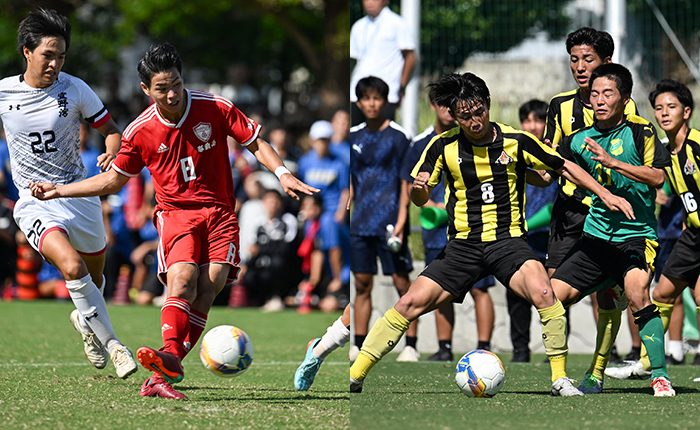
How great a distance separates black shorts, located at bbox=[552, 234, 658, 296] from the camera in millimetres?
7914

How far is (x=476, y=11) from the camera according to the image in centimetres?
1540

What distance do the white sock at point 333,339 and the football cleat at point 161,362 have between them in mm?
1061

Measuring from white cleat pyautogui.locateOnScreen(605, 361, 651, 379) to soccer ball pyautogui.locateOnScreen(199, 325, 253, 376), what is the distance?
308 cm

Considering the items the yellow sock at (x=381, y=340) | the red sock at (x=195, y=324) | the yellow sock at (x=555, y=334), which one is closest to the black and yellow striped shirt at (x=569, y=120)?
the yellow sock at (x=555, y=334)

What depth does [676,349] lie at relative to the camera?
11.0 m

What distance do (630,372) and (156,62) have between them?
422 centimetres

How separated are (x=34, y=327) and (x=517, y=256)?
23.3ft

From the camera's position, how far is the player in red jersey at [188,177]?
767 centimetres

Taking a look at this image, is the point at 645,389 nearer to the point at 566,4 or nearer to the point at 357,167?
the point at 357,167

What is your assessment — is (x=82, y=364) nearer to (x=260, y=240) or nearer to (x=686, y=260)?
(x=686, y=260)

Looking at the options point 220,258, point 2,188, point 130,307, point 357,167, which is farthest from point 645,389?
point 2,188

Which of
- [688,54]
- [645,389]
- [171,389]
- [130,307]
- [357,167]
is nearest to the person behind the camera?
[171,389]

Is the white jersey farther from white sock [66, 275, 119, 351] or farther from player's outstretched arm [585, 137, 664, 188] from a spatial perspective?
player's outstretched arm [585, 137, 664, 188]

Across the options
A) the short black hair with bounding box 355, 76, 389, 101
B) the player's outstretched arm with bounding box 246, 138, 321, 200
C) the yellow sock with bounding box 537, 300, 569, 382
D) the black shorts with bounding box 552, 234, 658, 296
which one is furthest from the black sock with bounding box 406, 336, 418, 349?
the player's outstretched arm with bounding box 246, 138, 321, 200
